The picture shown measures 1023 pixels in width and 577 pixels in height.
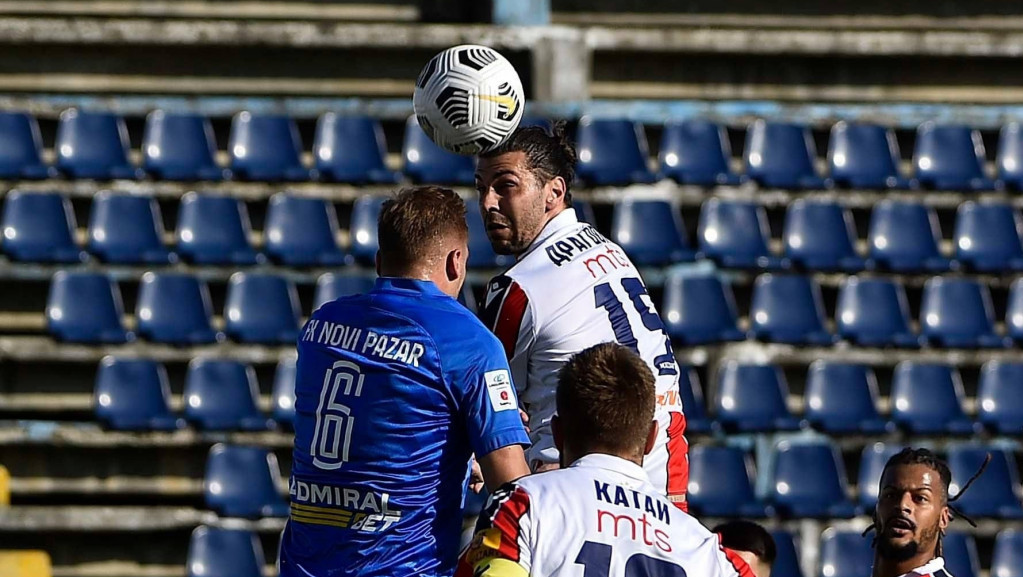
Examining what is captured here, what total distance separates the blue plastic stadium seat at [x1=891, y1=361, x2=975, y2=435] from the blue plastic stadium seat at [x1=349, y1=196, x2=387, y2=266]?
394 cm

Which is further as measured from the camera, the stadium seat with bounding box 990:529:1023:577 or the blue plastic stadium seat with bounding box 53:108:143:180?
the blue plastic stadium seat with bounding box 53:108:143:180

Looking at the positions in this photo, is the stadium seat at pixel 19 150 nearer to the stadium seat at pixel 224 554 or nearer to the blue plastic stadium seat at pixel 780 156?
the stadium seat at pixel 224 554

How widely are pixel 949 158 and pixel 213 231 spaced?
580cm

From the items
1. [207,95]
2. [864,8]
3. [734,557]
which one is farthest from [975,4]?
[734,557]

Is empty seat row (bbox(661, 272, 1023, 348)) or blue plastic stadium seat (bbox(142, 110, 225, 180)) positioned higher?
blue plastic stadium seat (bbox(142, 110, 225, 180))

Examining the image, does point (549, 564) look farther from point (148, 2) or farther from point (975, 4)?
point (975, 4)

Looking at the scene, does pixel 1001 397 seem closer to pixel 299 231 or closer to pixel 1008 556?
pixel 1008 556

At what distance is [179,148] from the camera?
11.3 meters

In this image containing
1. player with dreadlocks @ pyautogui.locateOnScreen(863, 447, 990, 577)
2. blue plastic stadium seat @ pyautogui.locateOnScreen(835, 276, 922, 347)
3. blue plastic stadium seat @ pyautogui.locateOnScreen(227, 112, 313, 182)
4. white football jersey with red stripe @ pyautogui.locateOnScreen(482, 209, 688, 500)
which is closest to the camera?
white football jersey with red stripe @ pyautogui.locateOnScreen(482, 209, 688, 500)

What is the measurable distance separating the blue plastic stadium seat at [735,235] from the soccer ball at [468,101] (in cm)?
525

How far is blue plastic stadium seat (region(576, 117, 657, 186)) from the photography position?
1127cm

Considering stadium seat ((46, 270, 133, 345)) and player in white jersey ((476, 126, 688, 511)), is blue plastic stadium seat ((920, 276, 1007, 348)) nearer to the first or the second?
stadium seat ((46, 270, 133, 345))

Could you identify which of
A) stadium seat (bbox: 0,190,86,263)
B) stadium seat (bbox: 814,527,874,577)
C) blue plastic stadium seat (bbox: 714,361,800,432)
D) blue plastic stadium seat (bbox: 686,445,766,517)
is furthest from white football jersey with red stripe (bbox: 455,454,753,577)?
stadium seat (bbox: 0,190,86,263)

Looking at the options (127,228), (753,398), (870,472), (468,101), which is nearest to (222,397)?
(127,228)
